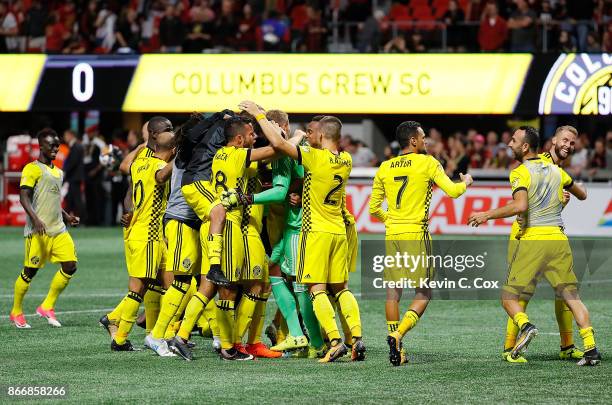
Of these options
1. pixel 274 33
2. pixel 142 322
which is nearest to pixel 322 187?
pixel 142 322

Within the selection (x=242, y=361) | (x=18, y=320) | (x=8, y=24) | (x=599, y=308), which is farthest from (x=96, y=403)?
(x=8, y=24)

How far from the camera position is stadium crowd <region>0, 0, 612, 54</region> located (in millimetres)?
26312

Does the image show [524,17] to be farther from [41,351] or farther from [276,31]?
[41,351]

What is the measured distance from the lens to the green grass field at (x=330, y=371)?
8.61m

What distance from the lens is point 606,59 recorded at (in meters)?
24.8

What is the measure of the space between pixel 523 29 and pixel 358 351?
1725cm

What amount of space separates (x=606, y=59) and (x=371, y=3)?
246 inches

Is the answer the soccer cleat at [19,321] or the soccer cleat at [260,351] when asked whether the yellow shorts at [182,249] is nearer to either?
the soccer cleat at [260,351]

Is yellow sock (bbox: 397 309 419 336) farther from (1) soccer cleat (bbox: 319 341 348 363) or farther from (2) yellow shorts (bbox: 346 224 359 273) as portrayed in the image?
(2) yellow shorts (bbox: 346 224 359 273)

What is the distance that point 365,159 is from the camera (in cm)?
2761

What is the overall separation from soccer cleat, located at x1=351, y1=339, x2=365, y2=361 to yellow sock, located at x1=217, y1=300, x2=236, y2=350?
1000mm

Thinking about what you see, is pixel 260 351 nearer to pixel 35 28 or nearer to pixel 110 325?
pixel 110 325

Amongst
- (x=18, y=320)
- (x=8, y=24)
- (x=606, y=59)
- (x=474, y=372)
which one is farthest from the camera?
(x=8, y=24)

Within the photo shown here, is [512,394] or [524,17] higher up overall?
[524,17]
